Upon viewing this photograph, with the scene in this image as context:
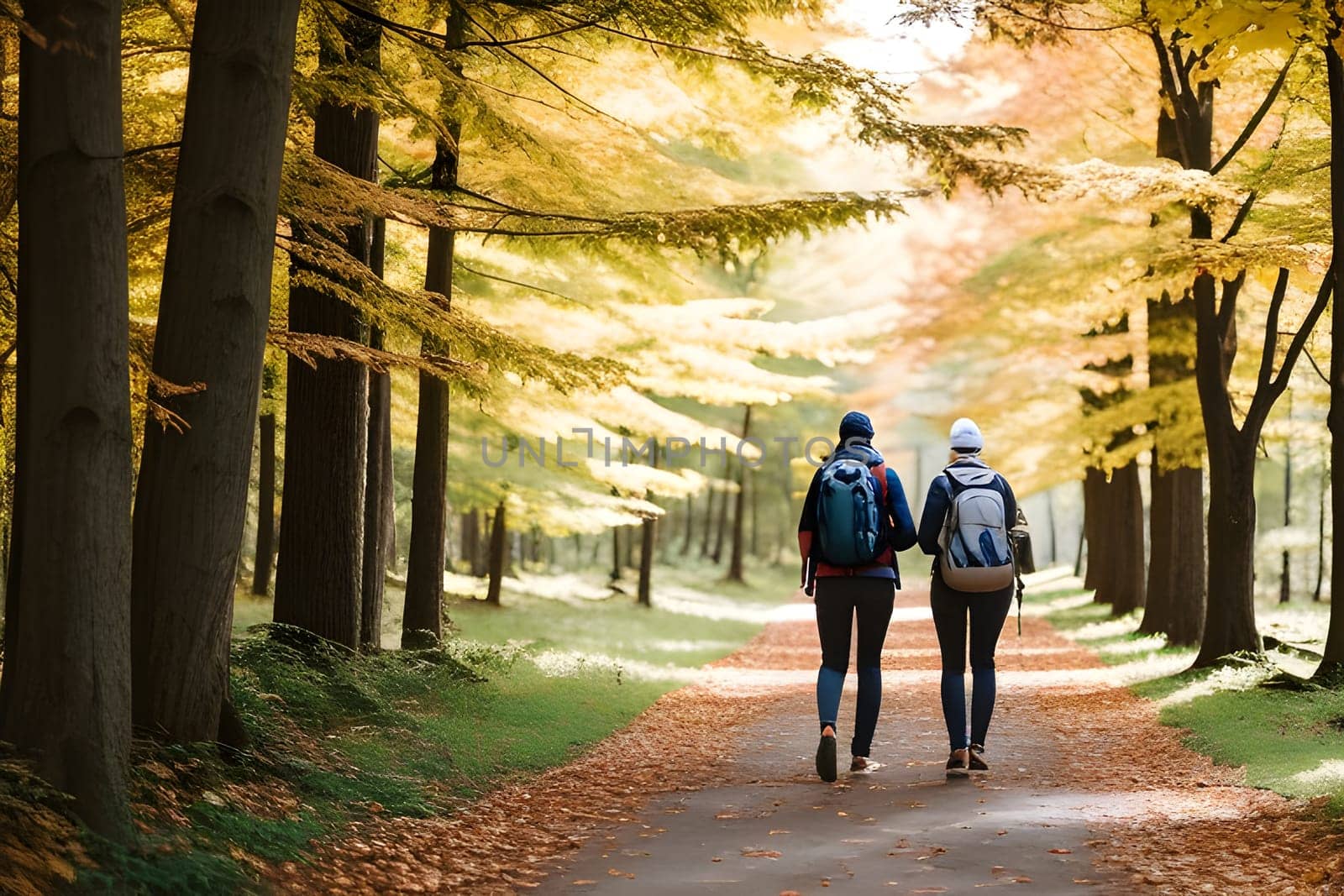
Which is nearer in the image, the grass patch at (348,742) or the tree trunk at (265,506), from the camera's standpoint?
the grass patch at (348,742)

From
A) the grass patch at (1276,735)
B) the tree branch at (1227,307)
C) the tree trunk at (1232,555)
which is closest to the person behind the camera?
the grass patch at (1276,735)

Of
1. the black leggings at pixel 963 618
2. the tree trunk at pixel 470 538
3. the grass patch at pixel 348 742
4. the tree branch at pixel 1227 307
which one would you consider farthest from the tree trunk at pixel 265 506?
the black leggings at pixel 963 618

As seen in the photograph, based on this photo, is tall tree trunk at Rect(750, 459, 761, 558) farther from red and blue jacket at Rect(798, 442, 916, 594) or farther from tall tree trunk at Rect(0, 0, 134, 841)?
tall tree trunk at Rect(0, 0, 134, 841)

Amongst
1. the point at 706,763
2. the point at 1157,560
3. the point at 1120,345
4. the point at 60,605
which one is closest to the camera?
the point at 60,605

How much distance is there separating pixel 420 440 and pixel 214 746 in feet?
21.1

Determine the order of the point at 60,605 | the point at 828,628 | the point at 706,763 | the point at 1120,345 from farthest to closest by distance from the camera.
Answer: the point at 1120,345 < the point at 706,763 < the point at 828,628 < the point at 60,605

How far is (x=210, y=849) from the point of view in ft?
16.7

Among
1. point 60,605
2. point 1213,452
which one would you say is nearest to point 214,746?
point 60,605

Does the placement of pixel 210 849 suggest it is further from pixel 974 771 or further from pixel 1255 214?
pixel 1255 214

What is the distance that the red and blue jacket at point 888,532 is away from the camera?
7.57 metres

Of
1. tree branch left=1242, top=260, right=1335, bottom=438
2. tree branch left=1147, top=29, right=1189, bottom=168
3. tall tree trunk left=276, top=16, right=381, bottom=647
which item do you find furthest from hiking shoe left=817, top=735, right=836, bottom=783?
tree branch left=1147, top=29, right=1189, bottom=168

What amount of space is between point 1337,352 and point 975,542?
4.89 m

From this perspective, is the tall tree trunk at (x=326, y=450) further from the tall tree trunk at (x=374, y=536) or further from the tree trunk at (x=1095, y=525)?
the tree trunk at (x=1095, y=525)

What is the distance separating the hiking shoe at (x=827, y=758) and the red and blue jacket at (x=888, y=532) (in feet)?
2.93
